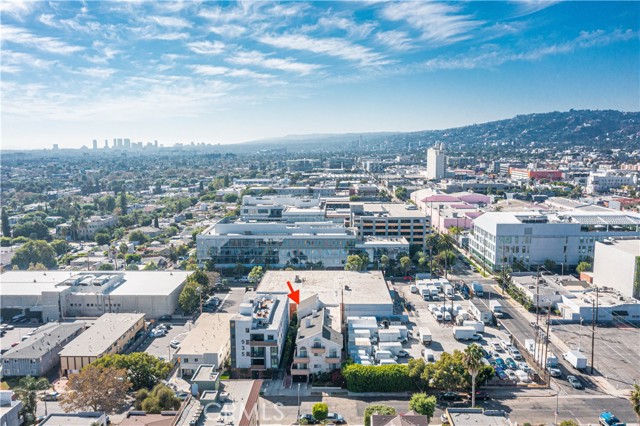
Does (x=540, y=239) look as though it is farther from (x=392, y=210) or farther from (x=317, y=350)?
(x=317, y=350)

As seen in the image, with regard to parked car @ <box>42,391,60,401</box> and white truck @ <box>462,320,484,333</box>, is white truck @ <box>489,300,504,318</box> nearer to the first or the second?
white truck @ <box>462,320,484,333</box>

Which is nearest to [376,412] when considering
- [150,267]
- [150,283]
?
[150,283]

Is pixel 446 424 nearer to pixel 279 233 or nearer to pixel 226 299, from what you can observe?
pixel 226 299

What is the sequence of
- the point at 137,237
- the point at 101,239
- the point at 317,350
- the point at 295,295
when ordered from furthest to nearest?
the point at 101,239
the point at 137,237
the point at 295,295
the point at 317,350

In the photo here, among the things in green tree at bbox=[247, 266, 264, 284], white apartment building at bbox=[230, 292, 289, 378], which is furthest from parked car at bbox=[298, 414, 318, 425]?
green tree at bbox=[247, 266, 264, 284]

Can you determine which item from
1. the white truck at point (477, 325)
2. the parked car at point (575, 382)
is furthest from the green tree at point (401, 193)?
the parked car at point (575, 382)

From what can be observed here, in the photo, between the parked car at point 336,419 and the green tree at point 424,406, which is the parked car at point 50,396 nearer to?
the parked car at point 336,419
